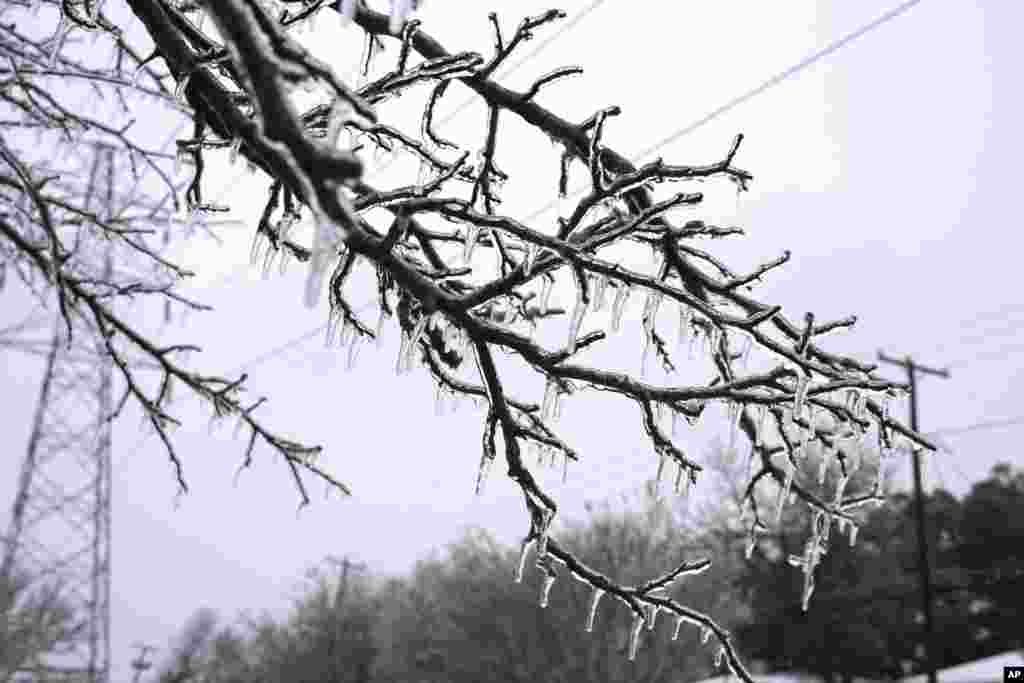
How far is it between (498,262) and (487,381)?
1.46 feet

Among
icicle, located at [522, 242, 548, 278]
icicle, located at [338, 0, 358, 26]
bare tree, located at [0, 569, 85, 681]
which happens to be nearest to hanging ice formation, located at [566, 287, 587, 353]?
icicle, located at [522, 242, 548, 278]

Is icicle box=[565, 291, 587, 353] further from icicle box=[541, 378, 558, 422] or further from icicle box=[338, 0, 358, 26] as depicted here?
icicle box=[338, 0, 358, 26]

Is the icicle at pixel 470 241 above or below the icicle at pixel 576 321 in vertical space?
above

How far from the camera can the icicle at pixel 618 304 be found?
184 centimetres

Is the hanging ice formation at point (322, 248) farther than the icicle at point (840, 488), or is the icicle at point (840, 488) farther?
the icicle at point (840, 488)

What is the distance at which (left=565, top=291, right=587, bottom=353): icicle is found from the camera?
169 centimetres

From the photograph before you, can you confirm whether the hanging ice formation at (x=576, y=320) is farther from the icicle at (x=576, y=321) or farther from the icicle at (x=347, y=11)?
the icicle at (x=347, y=11)

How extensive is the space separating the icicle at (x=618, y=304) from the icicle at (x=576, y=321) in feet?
0.49

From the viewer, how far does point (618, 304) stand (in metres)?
1.89

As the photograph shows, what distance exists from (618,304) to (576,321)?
217 millimetres

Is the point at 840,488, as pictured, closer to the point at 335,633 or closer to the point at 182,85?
the point at 182,85

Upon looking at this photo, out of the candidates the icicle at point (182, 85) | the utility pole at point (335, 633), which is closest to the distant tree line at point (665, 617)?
the utility pole at point (335, 633)

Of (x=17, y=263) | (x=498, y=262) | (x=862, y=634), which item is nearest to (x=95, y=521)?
(x=17, y=263)

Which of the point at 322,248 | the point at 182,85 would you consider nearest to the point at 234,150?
the point at 182,85
